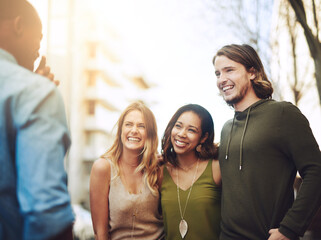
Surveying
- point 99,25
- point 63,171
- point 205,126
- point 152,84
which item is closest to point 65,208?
point 63,171

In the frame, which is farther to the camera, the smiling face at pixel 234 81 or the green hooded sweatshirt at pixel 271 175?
the smiling face at pixel 234 81

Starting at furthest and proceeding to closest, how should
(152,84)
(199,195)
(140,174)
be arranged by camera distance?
(152,84) → (140,174) → (199,195)

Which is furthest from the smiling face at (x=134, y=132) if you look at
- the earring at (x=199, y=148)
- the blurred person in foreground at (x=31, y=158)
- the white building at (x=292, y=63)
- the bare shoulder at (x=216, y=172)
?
the white building at (x=292, y=63)

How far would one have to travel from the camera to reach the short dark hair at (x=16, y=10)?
1.18m

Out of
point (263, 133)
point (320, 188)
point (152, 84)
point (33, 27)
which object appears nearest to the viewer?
point (33, 27)

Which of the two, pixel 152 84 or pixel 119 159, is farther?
pixel 152 84

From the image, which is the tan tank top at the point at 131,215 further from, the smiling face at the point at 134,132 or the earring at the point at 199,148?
the earring at the point at 199,148

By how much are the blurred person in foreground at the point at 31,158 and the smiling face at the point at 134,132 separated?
995mm

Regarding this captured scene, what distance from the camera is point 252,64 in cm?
191

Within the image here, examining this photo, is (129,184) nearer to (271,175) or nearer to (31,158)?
(271,175)

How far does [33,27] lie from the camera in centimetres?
121

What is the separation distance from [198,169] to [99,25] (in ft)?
63.8

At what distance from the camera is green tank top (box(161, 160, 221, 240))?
6.27 ft

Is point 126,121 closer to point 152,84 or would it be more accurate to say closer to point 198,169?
point 198,169
